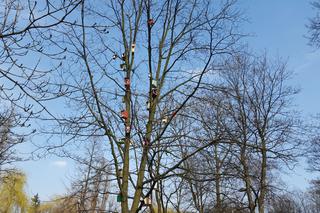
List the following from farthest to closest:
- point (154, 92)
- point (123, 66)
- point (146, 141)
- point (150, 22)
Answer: point (123, 66)
point (154, 92)
point (150, 22)
point (146, 141)

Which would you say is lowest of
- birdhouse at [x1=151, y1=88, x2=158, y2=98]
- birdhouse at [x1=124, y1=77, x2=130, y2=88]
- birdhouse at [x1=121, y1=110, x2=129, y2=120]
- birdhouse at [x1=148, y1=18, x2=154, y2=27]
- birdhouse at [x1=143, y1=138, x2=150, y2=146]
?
birdhouse at [x1=143, y1=138, x2=150, y2=146]

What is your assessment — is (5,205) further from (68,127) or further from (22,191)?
(68,127)

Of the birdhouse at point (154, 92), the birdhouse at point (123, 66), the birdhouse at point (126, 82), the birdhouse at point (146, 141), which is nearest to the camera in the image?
the birdhouse at point (146, 141)

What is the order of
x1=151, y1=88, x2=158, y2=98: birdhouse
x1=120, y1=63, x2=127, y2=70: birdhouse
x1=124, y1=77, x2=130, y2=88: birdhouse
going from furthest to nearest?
1. x1=120, y1=63, x2=127, y2=70: birdhouse
2. x1=124, y1=77, x2=130, y2=88: birdhouse
3. x1=151, y1=88, x2=158, y2=98: birdhouse

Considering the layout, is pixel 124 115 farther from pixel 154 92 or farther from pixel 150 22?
pixel 150 22

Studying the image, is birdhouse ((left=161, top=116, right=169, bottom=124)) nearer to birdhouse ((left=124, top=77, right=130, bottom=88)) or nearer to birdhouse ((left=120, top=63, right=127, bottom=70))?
birdhouse ((left=124, top=77, right=130, bottom=88))

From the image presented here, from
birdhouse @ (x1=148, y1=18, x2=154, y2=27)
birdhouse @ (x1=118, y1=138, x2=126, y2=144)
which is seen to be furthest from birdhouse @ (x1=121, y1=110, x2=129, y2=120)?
birdhouse @ (x1=148, y1=18, x2=154, y2=27)

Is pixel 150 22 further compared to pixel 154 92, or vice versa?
pixel 154 92

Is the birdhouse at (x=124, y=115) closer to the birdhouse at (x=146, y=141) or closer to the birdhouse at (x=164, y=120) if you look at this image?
the birdhouse at (x=146, y=141)

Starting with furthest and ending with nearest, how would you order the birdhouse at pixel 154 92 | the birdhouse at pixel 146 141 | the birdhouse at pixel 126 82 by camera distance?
the birdhouse at pixel 126 82 < the birdhouse at pixel 154 92 < the birdhouse at pixel 146 141

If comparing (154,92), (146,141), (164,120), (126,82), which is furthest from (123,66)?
(146,141)

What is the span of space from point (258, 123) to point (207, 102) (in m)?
6.01

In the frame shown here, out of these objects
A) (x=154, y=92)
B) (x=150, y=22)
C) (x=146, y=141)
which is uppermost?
(x=150, y=22)

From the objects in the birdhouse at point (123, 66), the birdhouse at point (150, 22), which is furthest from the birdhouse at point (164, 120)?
the birdhouse at point (150, 22)
